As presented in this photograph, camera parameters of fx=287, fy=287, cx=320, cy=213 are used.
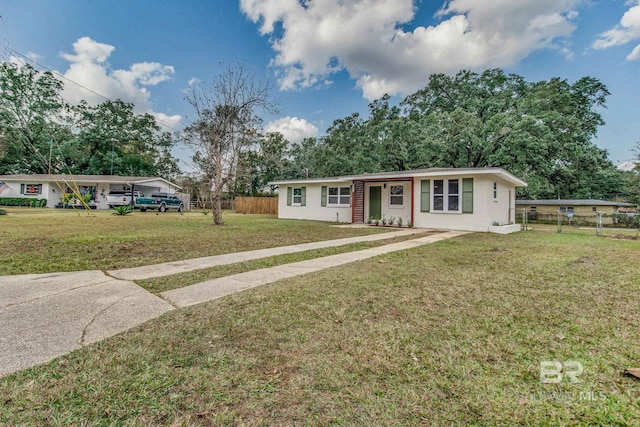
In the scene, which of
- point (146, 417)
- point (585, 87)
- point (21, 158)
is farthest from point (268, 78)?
point (21, 158)

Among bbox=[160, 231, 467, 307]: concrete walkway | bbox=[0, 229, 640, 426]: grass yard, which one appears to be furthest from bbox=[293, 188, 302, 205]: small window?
bbox=[0, 229, 640, 426]: grass yard

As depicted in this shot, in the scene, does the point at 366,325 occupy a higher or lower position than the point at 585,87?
lower

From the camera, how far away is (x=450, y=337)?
2271 millimetres

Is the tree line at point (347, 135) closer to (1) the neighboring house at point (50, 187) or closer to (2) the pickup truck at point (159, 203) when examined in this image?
(1) the neighboring house at point (50, 187)

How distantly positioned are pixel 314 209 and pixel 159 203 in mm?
12868

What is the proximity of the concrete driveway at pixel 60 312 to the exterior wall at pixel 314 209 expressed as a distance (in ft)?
42.0

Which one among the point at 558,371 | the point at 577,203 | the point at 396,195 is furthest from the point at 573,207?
the point at 558,371

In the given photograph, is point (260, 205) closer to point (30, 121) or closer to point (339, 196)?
point (339, 196)

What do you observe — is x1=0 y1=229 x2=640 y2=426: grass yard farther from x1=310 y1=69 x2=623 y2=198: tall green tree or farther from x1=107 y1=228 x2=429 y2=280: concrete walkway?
x1=310 y1=69 x2=623 y2=198: tall green tree

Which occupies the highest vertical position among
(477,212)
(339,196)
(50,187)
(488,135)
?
(488,135)

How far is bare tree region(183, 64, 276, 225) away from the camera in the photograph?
12.2 meters

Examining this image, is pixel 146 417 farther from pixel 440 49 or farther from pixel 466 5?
pixel 440 49

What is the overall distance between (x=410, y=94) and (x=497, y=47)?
Answer: 10.1 metres

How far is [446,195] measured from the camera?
1192 cm
